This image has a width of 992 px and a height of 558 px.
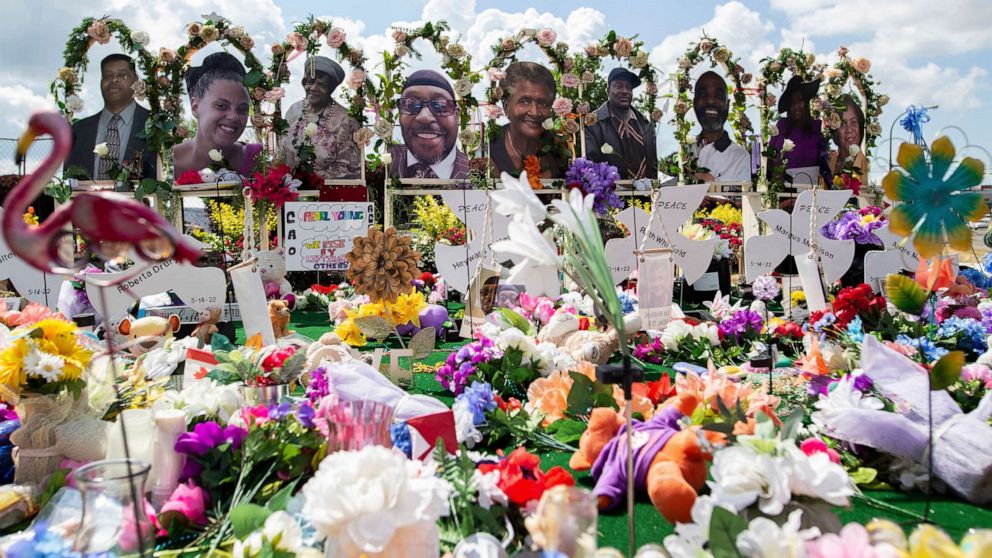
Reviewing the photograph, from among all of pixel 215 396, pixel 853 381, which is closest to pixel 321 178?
pixel 215 396

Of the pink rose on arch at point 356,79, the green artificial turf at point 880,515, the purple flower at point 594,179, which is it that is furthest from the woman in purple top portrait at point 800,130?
the green artificial turf at point 880,515

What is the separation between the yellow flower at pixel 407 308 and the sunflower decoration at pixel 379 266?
0.73 metres

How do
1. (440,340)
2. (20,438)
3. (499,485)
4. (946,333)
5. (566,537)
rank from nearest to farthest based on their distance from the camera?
(566,537) < (499,485) < (20,438) < (946,333) < (440,340)

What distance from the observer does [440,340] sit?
477cm

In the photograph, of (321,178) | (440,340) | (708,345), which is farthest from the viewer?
(321,178)

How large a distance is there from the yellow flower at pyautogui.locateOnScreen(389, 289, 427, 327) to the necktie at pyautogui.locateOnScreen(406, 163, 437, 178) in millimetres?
3556

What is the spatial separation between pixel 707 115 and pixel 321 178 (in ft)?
15.5

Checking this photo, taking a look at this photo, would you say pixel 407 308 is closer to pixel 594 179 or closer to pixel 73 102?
pixel 594 179

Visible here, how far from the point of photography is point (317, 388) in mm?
2357

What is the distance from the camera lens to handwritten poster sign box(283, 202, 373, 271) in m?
6.27

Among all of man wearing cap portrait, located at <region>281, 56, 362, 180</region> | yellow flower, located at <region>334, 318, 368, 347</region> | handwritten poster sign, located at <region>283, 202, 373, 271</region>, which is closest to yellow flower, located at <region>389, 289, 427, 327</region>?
yellow flower, located at <region>334, 318, 368, 347</region>

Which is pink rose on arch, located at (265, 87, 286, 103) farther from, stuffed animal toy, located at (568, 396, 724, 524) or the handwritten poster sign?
stuffed animal toy, located at (568, 396, 724, 524)

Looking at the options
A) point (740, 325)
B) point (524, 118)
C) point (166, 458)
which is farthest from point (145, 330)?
point (524, 118)

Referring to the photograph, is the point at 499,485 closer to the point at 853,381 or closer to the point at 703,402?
the point at 703,402
